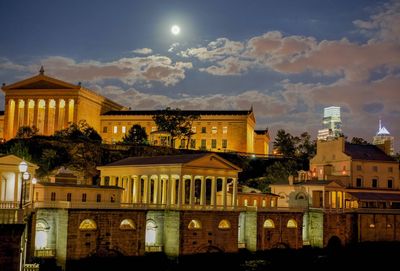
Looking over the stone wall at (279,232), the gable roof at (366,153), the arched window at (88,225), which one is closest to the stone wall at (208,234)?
the stone wall at (279,232)

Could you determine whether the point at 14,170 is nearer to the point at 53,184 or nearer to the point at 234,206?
the point at 53,184

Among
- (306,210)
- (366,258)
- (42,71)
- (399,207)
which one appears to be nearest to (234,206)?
(306,210)

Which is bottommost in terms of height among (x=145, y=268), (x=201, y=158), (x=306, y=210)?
(x=145, y=268)

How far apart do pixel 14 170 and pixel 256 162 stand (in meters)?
84.7

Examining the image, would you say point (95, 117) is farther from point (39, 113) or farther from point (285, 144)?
point (285, 144)

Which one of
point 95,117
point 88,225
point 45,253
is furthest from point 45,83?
point 45,253

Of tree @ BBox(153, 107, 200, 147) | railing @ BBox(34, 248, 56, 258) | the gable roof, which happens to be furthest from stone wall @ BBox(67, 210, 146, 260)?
tree @ BBox(153, 107, 200, 147)

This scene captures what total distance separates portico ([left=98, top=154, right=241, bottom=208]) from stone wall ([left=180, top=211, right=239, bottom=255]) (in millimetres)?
1498

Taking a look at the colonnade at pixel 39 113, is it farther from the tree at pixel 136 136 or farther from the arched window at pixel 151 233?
the arched window at pixel 151 233

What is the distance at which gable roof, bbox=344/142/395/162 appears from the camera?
99287mm

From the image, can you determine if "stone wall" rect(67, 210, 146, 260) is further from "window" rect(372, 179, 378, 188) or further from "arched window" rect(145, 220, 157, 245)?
"window" rect(372, 179, 378, 188)

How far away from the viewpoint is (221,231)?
70312 millimetres

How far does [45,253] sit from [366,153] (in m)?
64.0

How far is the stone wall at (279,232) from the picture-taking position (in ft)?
246
